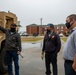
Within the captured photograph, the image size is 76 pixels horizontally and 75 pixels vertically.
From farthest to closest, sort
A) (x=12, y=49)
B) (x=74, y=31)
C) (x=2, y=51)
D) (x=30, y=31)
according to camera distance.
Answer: (x=30, y=31) < (x=2, y=51) < (x=12, y=49) < (x=74, y=31)

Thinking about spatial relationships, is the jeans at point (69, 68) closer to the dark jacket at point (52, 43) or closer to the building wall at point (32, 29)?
the dark jacket at point (52, 43)

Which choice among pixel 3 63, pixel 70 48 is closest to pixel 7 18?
pixel 3 63

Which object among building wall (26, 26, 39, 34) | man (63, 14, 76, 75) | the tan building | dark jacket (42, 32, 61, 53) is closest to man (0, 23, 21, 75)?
dark jacket (42, 32, 61, 53)

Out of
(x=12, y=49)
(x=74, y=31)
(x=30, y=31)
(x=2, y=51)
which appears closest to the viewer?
(x=74, y=31)

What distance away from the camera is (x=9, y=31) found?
26.8 feet

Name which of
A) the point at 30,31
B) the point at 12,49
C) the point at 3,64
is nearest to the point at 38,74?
the point at 3,64

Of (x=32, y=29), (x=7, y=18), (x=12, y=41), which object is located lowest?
(x=32, y=29)

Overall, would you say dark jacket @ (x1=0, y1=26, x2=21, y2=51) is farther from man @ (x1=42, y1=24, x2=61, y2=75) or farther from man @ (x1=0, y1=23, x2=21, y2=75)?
man @ (x1=42, y1=24, x2=61, y2=75)

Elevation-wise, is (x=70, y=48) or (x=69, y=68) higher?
(x=70, y=48)

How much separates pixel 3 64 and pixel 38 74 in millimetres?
1298

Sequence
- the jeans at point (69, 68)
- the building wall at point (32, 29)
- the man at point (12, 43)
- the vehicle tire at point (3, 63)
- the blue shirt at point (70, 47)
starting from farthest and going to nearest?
1. the building wall at point (32, 29)
2. the vehicle tire at point (3, 63)
3. the man at point (12, 43)
4. the jeans at point (69, 68)
5. the blue shirt at point (70, 47)

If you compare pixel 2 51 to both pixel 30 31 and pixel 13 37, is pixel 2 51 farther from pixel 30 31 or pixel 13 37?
pixel 30 31

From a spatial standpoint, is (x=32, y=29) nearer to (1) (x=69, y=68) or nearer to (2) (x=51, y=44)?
(2) (x=51, y=44)

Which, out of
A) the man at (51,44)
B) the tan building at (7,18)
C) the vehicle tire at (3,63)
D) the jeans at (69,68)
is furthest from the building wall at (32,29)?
the jeans at (69,68)
